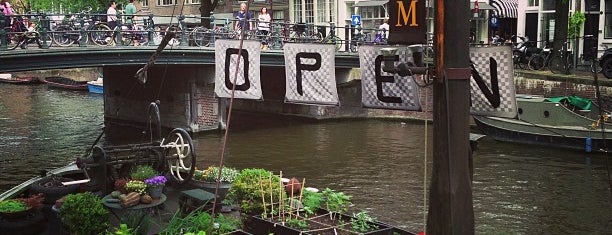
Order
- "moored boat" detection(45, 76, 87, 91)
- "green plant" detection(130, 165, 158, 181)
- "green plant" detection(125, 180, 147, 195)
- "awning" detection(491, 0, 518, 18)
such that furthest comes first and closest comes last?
"moored boat" detection(45, 76, 87, 91), "awning" detection(491, 0, 518, 18), "green plant" detection(130, 165, 158, 181), "green plant" detection(125, 180, 147, 195)

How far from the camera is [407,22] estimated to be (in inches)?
260

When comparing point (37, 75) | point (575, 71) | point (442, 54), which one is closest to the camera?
point (442, 54)

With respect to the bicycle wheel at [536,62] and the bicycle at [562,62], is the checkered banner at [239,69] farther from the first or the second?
the bicycle wheel at [536,62]

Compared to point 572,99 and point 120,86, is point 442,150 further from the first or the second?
point 120,86

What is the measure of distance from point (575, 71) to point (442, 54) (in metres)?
25.3

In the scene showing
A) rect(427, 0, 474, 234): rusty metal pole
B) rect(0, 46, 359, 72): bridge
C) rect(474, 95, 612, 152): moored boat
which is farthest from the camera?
rect(474, 95, 612, 152): moored boat

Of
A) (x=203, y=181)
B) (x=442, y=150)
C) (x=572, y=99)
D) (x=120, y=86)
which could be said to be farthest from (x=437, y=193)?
(x=120, y=86)

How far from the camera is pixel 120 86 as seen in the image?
3269 cm

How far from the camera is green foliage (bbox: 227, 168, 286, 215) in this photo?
9844mm

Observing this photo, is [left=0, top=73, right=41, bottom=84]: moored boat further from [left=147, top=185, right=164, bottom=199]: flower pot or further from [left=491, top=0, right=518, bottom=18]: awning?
[left=147, top=185, right=164, bottom=199]: flower pot

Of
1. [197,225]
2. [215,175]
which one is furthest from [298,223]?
[215,175]

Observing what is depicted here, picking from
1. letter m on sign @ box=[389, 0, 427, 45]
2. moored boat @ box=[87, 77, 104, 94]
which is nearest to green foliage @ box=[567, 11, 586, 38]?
letter m on sign @ box=[389, 0, 427, 45]

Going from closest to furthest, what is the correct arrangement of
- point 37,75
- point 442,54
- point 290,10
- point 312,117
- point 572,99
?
point 442,54 → point 572,99 → point 312,117 → point 290,10 → point 37,75

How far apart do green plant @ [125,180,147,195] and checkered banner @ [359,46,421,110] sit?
3.19 meters
